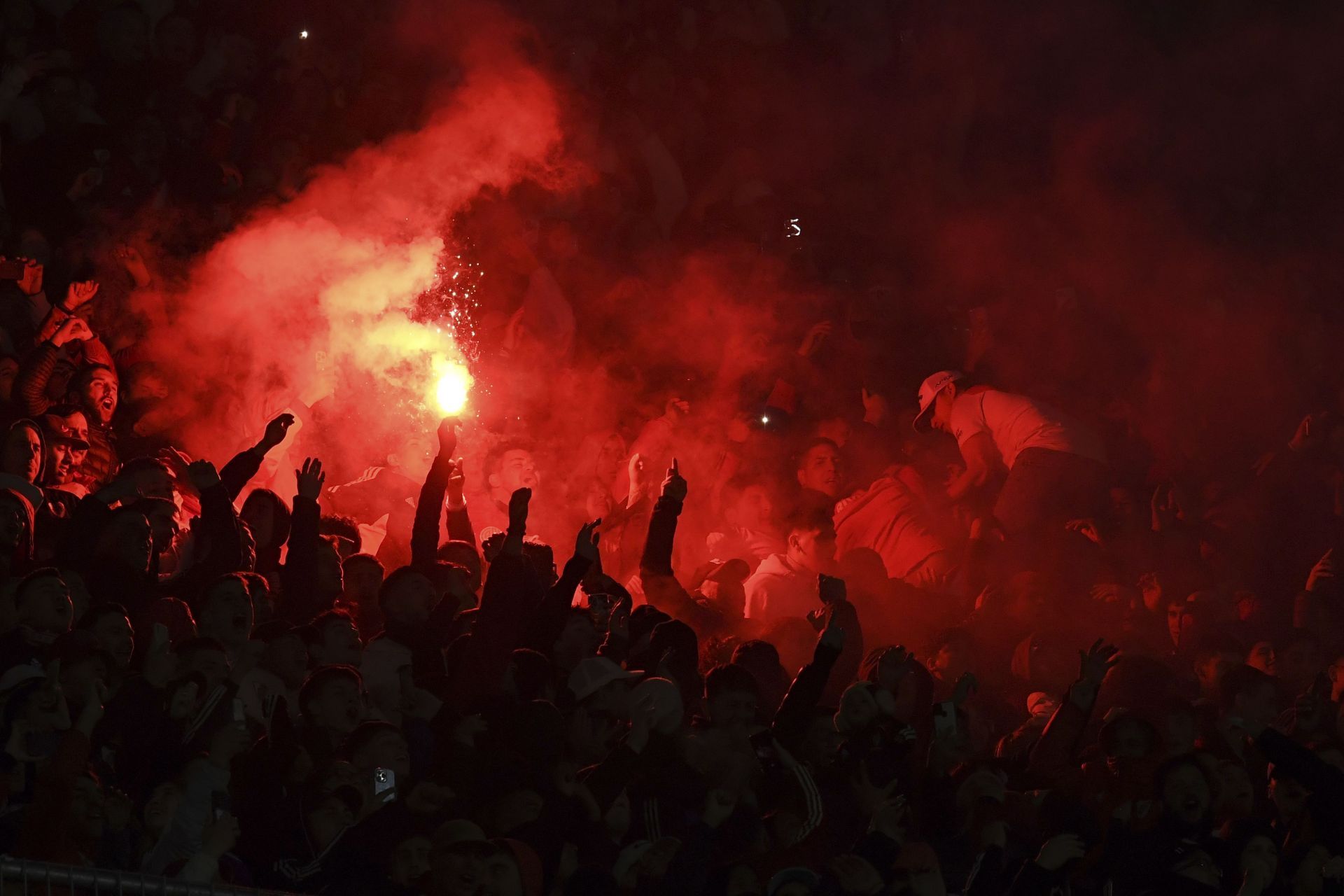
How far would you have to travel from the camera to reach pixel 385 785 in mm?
3795

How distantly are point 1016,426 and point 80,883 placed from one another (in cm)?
649

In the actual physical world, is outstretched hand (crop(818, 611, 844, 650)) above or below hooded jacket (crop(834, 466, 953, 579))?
below

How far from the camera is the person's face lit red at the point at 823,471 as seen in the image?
8.23 m

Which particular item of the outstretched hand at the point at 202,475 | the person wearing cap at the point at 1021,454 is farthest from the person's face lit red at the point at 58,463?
the person wearing cap at the point at 1021,454

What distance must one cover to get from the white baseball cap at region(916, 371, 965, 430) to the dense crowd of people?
0.06 metres

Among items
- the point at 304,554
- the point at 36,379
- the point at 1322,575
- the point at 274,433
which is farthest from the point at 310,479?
the point at 1322,575

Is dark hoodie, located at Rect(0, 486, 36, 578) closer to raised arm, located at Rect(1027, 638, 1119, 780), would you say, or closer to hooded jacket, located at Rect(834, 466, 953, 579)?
raised arm, located at Rect(1027, 638, 1119, 780)

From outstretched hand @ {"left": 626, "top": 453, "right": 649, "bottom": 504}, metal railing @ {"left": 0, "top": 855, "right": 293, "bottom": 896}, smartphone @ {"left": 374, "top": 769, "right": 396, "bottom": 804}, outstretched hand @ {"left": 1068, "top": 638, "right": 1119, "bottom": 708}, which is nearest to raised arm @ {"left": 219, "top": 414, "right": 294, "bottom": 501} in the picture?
smartphone @ {"left": 374, "top": 769, "right": 396, "bottom": 804}

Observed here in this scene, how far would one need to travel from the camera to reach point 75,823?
10.7ft

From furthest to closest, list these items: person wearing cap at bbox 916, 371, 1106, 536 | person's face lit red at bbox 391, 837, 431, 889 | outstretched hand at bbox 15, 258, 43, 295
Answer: person wearing cap at bbox 916, 371, 1106, 536 → outstretched hand at bbox 15, 258, 43, 295 → person's face lit red at bbox 391, 837, 431, 889

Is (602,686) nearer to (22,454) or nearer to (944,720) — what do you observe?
(944,720)

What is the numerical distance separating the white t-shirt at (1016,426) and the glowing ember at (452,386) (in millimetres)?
2681

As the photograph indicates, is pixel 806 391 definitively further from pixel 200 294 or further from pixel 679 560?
pixel 200 294

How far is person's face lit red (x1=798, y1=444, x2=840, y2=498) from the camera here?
8.23 meters
